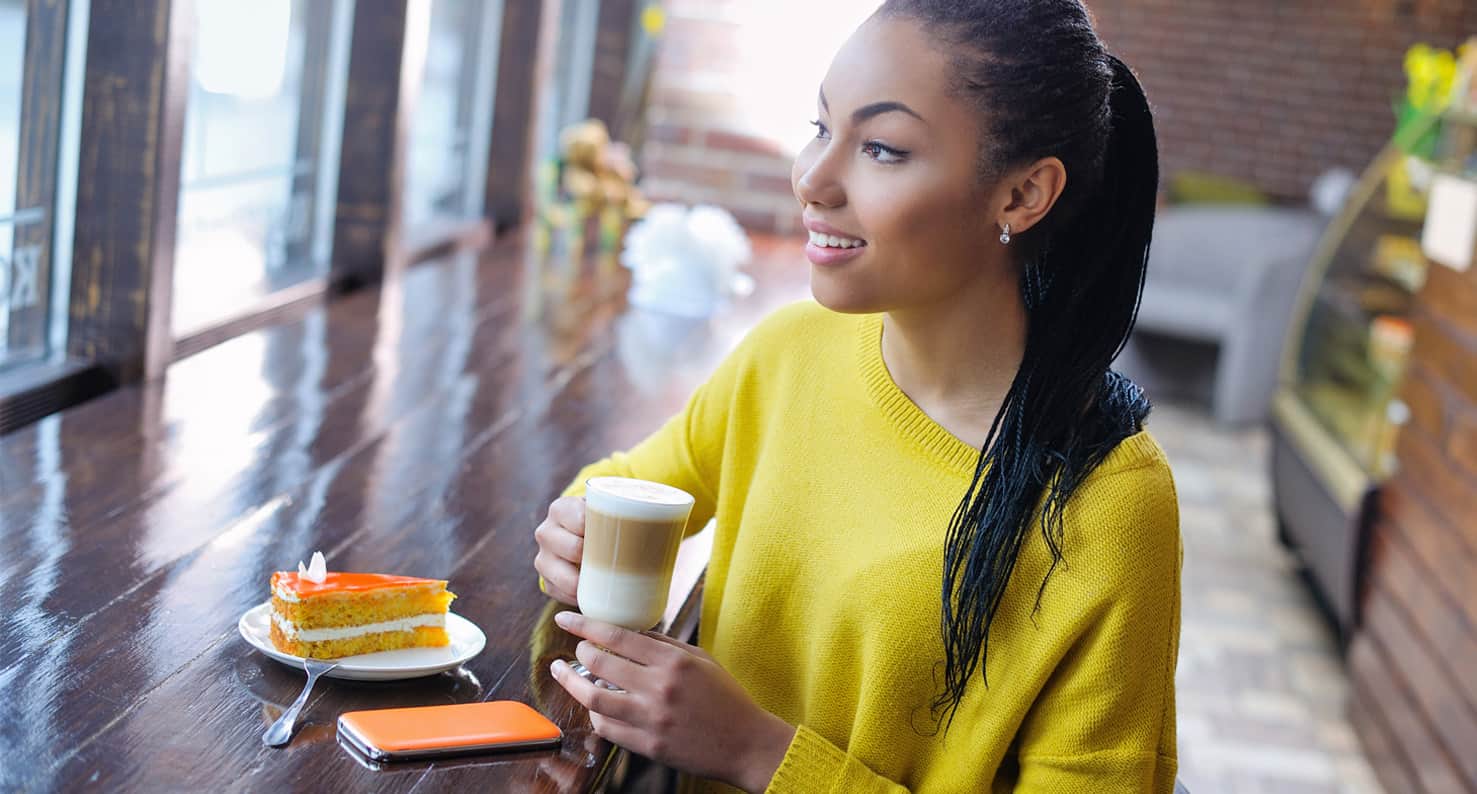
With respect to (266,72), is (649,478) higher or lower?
lower

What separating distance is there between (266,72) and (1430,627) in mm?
2584

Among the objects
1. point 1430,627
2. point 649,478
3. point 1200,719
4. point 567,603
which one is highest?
point 649,478

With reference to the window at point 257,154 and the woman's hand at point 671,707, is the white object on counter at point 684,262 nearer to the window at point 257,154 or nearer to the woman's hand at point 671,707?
the window at point 257,154

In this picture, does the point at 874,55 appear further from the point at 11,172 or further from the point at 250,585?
the point at 11,172

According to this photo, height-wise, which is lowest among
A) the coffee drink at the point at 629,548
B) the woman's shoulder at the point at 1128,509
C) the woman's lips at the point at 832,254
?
the coffee drink at the point at 629,548

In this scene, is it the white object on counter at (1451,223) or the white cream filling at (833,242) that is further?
the white object on counter at (1451,223)

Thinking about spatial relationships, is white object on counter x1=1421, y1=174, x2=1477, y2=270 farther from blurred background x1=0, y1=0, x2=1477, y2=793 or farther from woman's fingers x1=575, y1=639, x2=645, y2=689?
woman's fingers x1=575, y1=639, x2=645, y2=689

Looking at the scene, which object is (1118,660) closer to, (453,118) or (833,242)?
(833,242)

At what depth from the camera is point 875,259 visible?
1.24m

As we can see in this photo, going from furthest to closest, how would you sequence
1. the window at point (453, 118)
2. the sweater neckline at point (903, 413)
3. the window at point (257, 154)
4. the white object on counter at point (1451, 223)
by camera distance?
the window at point (453, 118)
the white object on counter at point (1451, 223)
the window at point (257, 154)
the sweater neckline at point (903, 413)

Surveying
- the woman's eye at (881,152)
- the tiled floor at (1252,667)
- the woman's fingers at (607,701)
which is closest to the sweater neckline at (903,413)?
the woman's eye at (881,152)

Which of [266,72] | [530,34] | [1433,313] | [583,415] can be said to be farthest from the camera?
[530,34]

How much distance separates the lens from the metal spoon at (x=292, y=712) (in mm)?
1066

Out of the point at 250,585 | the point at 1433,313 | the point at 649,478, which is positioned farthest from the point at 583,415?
the point at 1433,313
